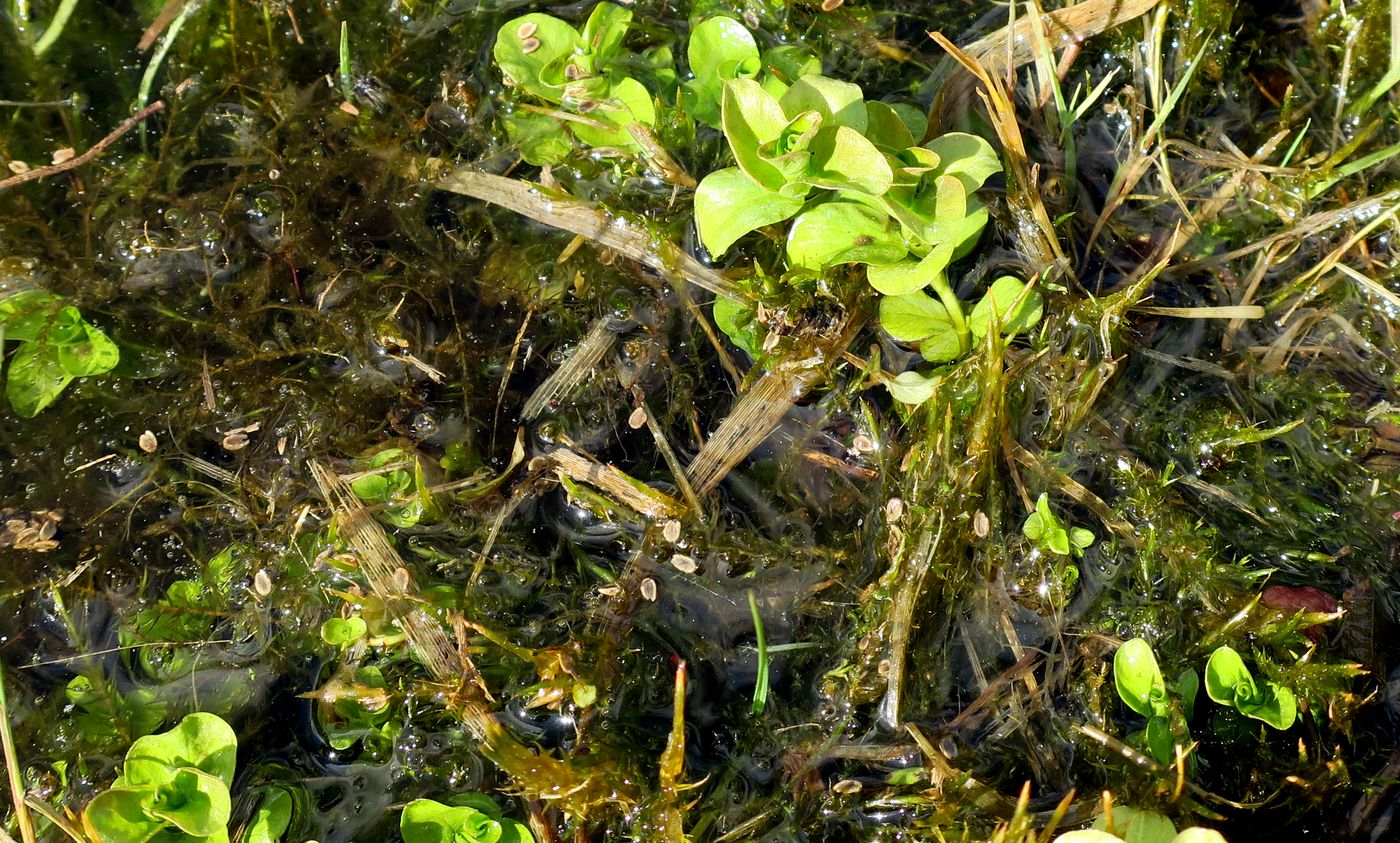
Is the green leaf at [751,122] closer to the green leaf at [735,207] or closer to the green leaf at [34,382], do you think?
the green leaf at [735,207]

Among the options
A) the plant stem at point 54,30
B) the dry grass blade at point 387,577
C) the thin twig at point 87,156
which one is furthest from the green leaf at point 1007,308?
the plant stem at point 54,30

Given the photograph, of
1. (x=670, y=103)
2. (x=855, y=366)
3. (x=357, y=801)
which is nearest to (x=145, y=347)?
(x=357, y=801)

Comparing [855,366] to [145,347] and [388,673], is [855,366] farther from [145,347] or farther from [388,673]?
[145,347]

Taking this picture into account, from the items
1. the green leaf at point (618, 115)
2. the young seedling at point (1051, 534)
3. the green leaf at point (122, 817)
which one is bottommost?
the green leaf at point (122, 817)

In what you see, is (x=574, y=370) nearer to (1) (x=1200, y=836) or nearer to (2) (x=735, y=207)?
(2) (x=735, y=207)

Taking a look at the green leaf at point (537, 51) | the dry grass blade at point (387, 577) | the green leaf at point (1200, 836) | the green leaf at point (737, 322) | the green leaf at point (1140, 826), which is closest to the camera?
the green leaf at point (1200, 836)

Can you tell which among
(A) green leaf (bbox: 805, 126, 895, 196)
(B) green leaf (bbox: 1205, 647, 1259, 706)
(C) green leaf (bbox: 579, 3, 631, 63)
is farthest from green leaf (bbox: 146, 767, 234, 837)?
(B) green leaf (bbox: 1205, 647, 1259, 706)

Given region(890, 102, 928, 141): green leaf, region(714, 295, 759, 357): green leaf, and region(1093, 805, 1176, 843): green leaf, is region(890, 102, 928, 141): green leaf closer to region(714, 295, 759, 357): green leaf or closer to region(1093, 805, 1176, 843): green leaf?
region(714, 295, 759, 357): green leaf
